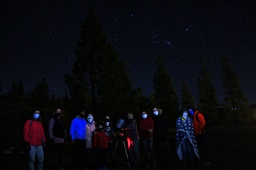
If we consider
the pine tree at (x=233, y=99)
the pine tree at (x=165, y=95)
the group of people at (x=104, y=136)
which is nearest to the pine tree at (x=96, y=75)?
the group of people at (x=104, y=136)

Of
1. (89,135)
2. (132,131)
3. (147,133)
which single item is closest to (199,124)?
Result: (147,133)

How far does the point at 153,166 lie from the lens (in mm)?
8633

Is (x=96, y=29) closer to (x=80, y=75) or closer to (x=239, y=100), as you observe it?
(x=80, y=75)

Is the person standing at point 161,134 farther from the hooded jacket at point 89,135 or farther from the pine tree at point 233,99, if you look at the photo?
the pine tree at point 233,99

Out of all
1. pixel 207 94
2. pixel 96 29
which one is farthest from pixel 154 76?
pixel 96 29

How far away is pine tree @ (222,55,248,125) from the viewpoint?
1911 inches

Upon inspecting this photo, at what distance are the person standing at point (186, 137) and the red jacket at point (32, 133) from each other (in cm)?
501

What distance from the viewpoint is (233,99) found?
164ft

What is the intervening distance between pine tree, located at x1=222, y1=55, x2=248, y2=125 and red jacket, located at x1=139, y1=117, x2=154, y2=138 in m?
45.1

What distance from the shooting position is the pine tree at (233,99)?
48.5 m

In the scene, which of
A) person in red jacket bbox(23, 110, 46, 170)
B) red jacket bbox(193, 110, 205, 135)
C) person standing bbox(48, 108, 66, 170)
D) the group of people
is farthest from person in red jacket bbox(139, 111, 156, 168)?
person in red jacket bbox(23, 110, 46, 170)

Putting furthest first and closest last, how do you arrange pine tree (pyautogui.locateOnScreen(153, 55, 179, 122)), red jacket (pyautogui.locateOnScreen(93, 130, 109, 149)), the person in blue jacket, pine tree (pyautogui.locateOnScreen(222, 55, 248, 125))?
pine tree (pyautogui.locateOnScreen(222, 55, 248, 125)) → pine tree (pyautogui.locateOnScreen(153, 55, 179, 122)) → the person in blue jacket → red jacket (pyautogui.locateOnScreen(93, 130, 109, 149))

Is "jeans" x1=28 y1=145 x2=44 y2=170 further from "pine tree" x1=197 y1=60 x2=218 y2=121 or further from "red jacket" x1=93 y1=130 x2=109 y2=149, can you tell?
"pine tree" x1=197 y1=60 x2=218 y2=121

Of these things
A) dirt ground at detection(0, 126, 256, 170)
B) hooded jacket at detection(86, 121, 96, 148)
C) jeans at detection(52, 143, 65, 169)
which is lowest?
dirt ground at detection(0, 126, 256, 170)
